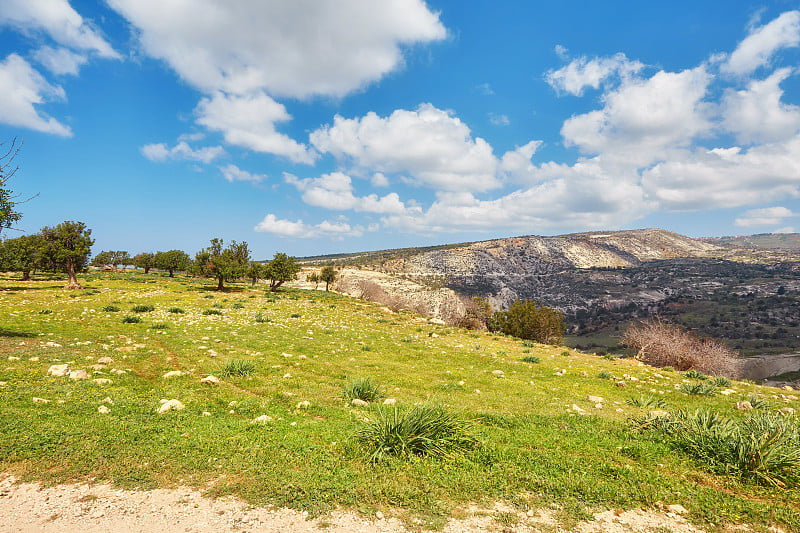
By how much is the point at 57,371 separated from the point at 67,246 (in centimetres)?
3376

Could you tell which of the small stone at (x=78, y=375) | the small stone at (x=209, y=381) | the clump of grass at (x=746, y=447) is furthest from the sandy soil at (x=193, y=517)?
the small stone at (x=78, y=375)

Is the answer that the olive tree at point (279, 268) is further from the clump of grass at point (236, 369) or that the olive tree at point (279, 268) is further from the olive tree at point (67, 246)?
the clump of grass at point (236, 369)

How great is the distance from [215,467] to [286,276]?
42.6m

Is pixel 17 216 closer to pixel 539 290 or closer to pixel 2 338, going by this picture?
pixel 2 338

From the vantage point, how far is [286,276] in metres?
45.5

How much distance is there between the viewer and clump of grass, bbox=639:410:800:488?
486 centimetres

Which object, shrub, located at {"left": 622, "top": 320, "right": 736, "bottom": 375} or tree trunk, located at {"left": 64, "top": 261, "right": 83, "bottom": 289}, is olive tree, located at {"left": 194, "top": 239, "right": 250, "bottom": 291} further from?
shrub, located at {"left": 622, "top": 320, "right": 736, "bottom": 375}

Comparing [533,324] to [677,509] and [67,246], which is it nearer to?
[677,509]

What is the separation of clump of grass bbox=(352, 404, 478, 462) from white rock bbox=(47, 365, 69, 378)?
7738 millimetres

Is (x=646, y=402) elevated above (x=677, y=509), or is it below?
Answer: below

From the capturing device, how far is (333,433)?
20.0ft

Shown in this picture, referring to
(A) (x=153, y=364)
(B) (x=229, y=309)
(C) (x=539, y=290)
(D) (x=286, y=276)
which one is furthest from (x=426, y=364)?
(C) (x=539, y=290)

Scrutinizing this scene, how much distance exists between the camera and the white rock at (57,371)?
26.3ft

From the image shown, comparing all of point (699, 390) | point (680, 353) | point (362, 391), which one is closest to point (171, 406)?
point (362, 391)
